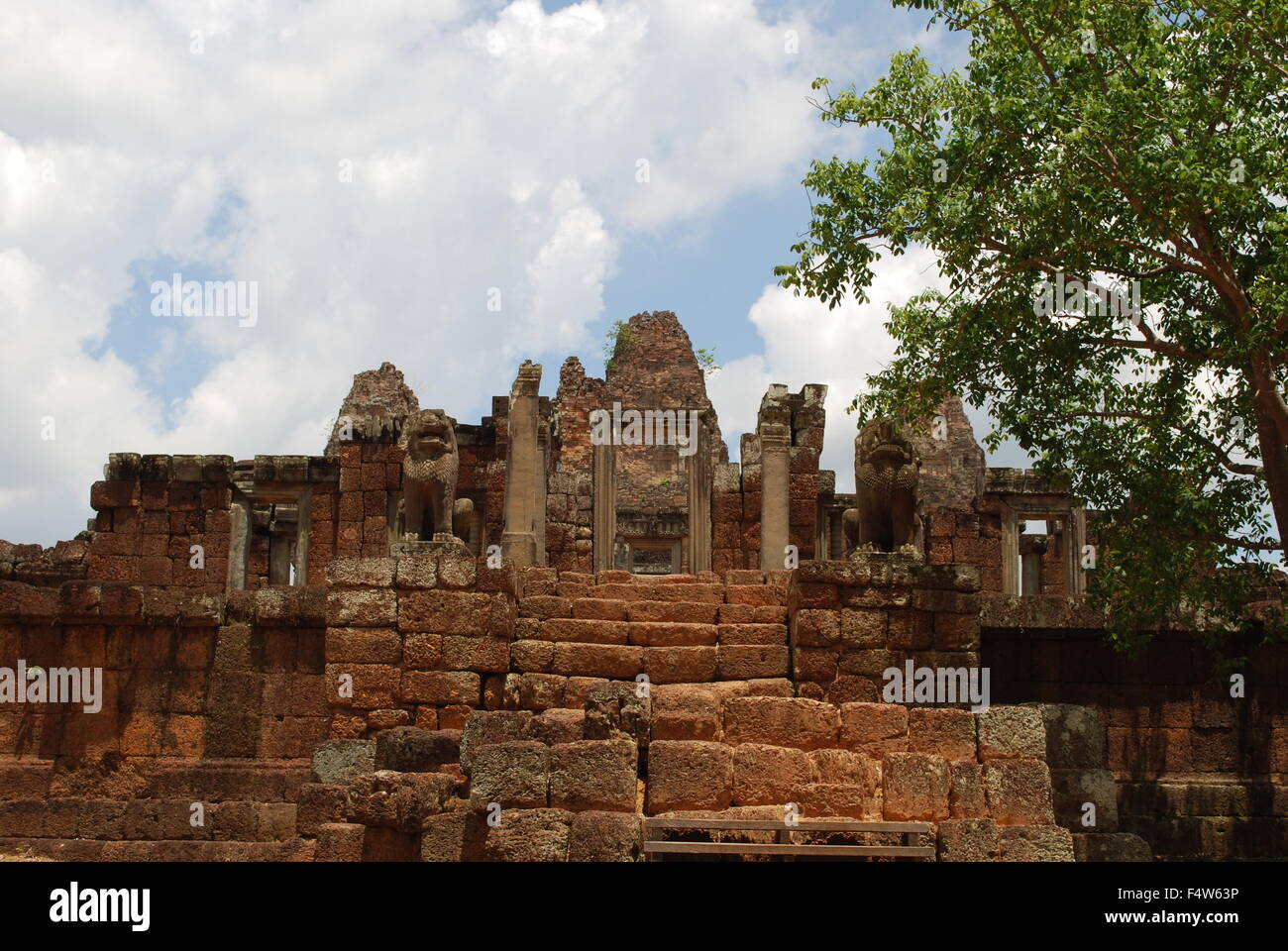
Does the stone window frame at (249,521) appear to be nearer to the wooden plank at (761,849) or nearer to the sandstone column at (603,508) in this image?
the sandstone column at (603,508)

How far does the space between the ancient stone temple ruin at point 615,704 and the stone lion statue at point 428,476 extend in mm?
31

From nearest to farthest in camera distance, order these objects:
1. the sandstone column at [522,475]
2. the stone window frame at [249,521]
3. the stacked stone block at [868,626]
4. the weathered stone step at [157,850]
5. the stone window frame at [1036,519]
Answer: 1. the weathered stone step at [157,850]
2. the stacked stone block at [868,626]
3. the sandstone column at [522,475]
4. the stone window frame at [1036,519]
5. the stone window frame at [249,521]

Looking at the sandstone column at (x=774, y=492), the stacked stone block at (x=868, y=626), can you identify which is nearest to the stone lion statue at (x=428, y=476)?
the stacked stone block at (x=868, y=626)

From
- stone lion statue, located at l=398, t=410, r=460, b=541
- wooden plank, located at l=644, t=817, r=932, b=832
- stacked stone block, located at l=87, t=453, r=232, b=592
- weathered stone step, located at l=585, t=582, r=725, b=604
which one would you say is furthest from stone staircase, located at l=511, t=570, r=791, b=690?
stacked stone block, located at l=87, t=453, r=232, b=592

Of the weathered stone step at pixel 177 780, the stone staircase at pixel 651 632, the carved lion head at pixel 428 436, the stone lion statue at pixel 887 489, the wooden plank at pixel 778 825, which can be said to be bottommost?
the weathered stone step at pixel 177 780

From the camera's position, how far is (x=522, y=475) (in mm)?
17453

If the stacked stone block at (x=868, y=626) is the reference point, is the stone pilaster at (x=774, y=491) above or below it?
above

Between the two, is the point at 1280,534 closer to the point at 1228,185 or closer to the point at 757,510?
the point at 1228,185

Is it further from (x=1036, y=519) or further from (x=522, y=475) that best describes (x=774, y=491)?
(x=1036, y=519)

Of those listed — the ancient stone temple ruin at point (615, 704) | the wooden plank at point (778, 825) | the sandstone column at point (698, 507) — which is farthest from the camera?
the sandstone column at point (698, 507)

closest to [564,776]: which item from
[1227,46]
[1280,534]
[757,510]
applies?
[1280,534]

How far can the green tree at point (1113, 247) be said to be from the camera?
1209 centimetres

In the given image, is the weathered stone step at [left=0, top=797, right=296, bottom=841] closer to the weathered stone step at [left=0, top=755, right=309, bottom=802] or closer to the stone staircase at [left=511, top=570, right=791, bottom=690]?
the weathered stone step at [left=0, top=755, right=309, bottom=802]

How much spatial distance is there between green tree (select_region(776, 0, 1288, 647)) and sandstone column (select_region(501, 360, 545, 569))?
5.10 metres
